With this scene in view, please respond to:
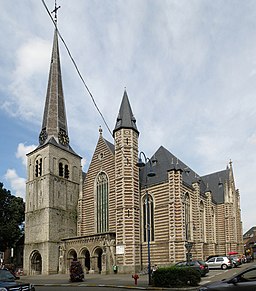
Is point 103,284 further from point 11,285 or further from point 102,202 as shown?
point 102,202

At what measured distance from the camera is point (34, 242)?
146 ft

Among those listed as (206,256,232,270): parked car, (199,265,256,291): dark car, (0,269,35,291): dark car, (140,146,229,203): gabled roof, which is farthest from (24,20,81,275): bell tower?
(199,265,256,291): dark car

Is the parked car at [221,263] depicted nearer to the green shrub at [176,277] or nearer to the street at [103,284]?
the street at [103,284]

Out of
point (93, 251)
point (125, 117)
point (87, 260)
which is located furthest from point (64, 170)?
point (93, 251)

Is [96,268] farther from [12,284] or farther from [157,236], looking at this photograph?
[12,284]

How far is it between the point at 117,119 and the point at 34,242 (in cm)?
1864

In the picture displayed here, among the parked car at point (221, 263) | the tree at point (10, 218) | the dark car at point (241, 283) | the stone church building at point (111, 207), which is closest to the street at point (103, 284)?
the parked car at point (221, 263)

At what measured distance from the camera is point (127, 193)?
38.8 m

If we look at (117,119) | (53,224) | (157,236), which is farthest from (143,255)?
(117,119)

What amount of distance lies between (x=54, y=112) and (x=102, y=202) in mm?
15441

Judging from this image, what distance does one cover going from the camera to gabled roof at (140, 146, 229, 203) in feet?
135

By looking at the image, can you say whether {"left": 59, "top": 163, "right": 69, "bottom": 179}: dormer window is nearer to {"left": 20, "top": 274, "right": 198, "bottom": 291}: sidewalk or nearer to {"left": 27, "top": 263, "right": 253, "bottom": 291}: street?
{"left": 20, "top": 274, "right": 198, "bottom": 291}: sidewalk

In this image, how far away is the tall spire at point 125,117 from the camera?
135 ft

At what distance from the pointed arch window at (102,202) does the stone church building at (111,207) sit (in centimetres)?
12
